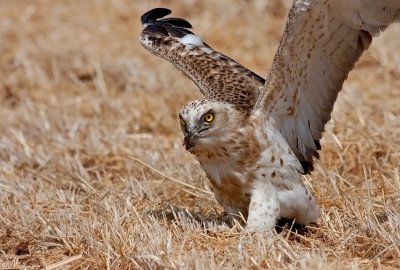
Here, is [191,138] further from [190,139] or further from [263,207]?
[263,207]

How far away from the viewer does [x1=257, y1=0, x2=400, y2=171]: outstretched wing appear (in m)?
5.57

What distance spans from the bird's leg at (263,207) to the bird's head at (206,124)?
0.35 m

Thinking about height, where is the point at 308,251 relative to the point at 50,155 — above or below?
above

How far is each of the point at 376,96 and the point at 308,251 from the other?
162 inches

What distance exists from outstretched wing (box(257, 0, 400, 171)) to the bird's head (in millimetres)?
233

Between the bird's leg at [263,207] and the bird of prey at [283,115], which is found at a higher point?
the bird of prey at [283,115]

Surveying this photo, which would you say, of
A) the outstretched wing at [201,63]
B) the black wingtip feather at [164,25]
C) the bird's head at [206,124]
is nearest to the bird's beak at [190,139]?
the bird's head at [206,124]

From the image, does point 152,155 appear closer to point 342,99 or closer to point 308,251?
point 342,99

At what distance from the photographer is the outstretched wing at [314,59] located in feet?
18.3

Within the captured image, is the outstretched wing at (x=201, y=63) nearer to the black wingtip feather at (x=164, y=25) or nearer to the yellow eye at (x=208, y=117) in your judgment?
the black wingtip feather at (x=164, y=25)

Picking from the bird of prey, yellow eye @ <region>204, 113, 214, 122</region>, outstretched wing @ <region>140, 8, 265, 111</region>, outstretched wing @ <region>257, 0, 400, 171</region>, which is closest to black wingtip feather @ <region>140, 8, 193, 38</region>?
outstretched wing @ <region>140, 8, 265, 111</region>

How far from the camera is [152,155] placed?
7.83 meters

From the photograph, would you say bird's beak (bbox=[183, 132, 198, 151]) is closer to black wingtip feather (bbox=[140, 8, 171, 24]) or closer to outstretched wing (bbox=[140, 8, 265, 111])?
outstretched wing (bbox=[140, 8, 265, 111])

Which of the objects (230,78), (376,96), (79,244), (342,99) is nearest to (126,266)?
(79,244)
